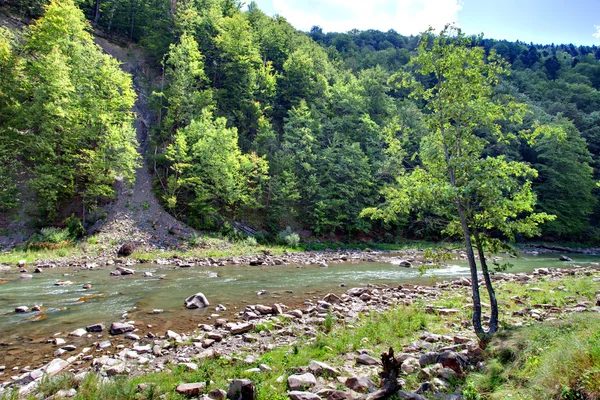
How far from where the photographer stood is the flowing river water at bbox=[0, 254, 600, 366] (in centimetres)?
825

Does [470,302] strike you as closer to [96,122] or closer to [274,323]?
[274,323]

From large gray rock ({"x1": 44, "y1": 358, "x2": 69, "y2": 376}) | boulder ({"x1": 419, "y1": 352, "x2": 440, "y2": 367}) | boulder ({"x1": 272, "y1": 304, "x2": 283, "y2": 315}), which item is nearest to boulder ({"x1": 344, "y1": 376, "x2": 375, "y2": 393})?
boulder ({"x1": 419, "y1": 352, "x2": 440, "y2": 367})

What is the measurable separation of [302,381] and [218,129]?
2965 cm

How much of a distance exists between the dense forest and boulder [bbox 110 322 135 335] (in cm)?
889

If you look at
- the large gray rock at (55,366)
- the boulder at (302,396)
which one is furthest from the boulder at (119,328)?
the boulder at (302,396)

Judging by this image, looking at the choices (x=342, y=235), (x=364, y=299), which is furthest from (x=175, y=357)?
(x=342, y=235)

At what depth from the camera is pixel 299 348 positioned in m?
6.80

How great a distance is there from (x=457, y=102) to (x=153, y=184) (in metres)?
30.5

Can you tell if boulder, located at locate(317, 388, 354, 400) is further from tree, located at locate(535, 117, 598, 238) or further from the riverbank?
tree, located at locate(535, 117, 598, 238)

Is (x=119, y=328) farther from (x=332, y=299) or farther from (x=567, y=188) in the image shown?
(x=567, y=188)

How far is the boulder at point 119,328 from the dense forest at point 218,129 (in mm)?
8887

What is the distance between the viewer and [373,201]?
37188 mm

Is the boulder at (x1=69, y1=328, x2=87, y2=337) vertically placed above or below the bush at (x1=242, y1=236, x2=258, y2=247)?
above

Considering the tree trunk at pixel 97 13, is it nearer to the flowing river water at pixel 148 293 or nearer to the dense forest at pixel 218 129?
the dense forest at pixel 218 129
